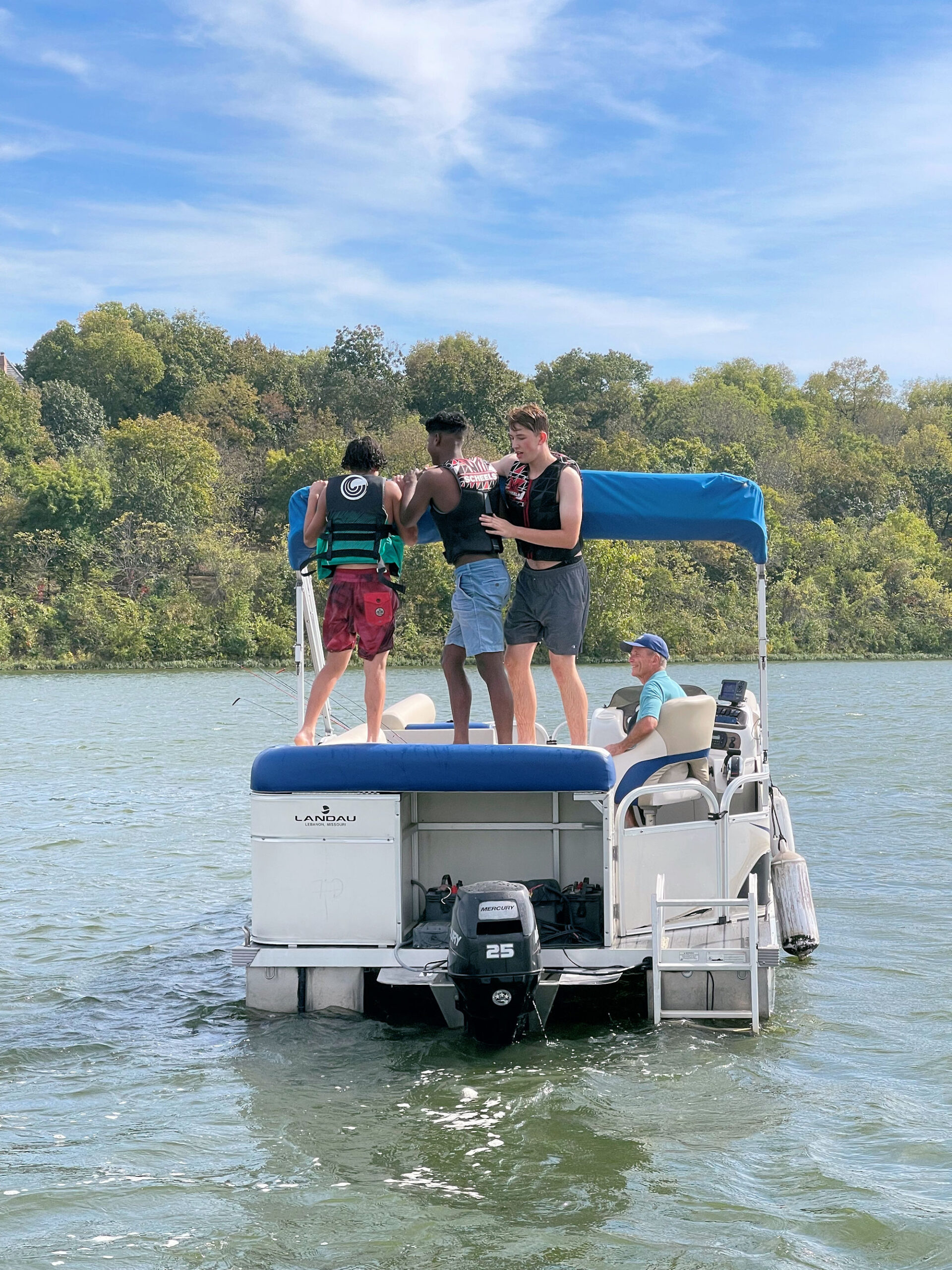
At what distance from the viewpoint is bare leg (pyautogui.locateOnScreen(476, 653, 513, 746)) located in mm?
6965

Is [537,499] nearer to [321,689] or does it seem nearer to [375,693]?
[375,693]

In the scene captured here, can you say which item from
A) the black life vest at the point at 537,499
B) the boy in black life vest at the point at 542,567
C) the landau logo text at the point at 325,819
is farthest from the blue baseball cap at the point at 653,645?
the landau logo text at the point at 325,819

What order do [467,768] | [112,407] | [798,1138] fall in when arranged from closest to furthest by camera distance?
1. [798,1138]
2. [467,768]
3. [112,407]

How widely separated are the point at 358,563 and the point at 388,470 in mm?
57921

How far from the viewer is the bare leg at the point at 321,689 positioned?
7004 mm

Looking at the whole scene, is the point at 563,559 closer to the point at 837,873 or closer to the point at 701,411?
the point at 837,873

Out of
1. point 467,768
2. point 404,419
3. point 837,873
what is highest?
point 404,419

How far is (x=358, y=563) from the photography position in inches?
275

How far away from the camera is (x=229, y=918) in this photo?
416 inches

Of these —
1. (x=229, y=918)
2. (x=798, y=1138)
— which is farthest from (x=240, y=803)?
(x=798, y=1138)

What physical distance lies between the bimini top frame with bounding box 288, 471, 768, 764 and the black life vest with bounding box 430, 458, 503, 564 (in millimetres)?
522

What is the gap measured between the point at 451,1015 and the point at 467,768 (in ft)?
3.94

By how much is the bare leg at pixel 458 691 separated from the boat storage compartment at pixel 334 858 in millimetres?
807

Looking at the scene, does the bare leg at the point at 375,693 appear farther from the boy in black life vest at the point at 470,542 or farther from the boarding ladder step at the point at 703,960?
the boarding ladder step at the point at 703,960
